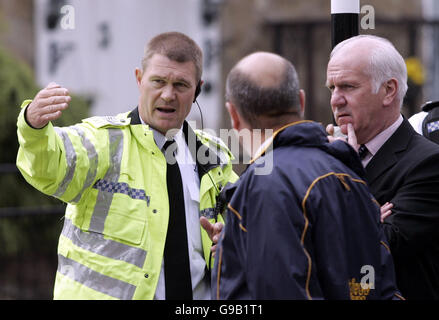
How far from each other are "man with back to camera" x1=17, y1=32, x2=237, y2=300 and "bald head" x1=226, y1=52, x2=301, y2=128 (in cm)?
62

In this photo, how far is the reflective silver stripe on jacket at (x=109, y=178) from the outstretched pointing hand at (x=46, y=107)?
337mm

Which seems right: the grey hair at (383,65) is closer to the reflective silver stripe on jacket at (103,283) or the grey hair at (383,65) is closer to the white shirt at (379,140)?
the white shirt at (379,140)

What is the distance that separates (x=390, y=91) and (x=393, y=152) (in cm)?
28

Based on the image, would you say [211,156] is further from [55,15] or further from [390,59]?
[55,15]

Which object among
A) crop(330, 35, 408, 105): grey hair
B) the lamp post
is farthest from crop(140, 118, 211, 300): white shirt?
the lamp post

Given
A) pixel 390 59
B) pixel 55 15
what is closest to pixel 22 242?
pixel 55 15

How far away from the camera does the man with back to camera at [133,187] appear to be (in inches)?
130

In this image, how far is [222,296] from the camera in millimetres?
2918

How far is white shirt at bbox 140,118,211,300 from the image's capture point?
3.57 metres

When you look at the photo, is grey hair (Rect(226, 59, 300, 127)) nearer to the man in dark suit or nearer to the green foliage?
the man in dark suit

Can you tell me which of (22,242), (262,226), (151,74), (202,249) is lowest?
(22,242)

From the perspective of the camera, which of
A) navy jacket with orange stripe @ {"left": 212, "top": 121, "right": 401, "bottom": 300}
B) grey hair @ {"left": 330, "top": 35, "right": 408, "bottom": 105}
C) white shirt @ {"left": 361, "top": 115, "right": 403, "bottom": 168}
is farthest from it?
white shirt @ {"left": 361, "top": 115, "right": 403, "bottom": 168}

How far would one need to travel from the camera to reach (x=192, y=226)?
12.0ft

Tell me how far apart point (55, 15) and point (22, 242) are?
445 cm
